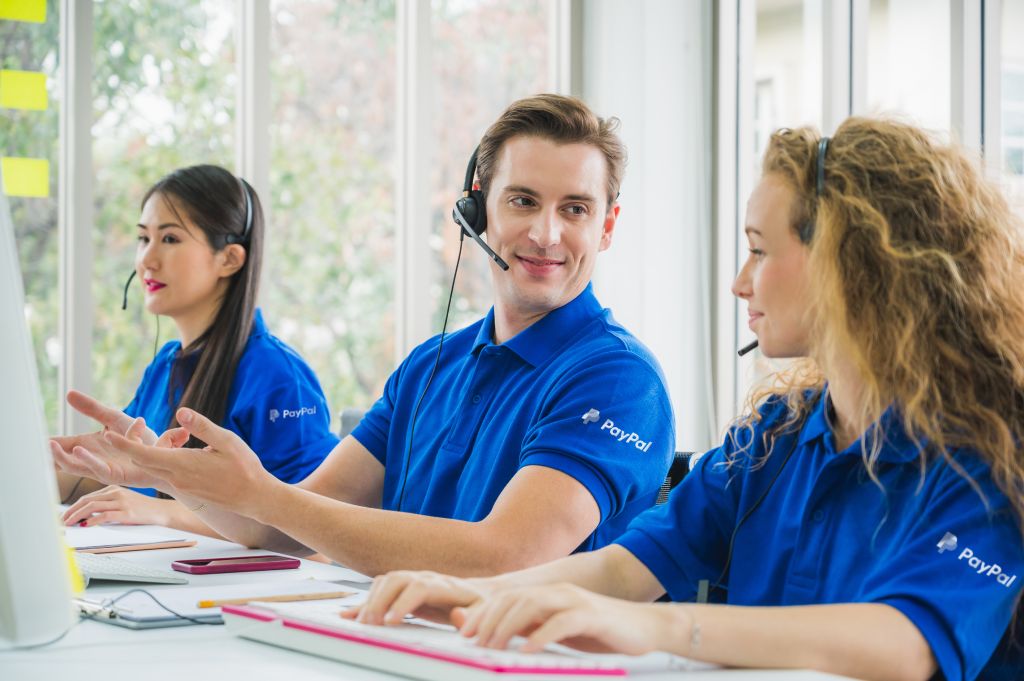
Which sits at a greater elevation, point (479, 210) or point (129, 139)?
point (129, 139)

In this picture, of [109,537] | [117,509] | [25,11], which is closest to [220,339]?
[117,509]

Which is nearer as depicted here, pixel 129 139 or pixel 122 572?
pixel 122 572

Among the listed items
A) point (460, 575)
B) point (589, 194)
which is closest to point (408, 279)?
point (589, 194)

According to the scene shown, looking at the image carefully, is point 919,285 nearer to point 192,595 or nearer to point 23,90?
point 192,595

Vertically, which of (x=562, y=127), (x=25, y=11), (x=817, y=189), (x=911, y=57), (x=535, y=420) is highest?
(x=25, y=11)

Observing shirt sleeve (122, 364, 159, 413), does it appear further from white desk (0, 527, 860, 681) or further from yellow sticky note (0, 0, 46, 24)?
white desk (0, 527, 860, 681)

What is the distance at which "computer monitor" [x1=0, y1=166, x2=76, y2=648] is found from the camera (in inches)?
33.3

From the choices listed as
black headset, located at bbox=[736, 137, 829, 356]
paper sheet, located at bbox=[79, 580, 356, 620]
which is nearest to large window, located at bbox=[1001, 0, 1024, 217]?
black headset, located at bbox=[736, 137, 829, 356]

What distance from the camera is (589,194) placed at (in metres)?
1.86

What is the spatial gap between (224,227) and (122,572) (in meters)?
1.24

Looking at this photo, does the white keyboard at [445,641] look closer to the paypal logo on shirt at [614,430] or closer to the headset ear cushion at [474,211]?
the paypal logo on shirt at [614,430]

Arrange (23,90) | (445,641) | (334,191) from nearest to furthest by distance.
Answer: (445,641), (23,90), (334,191)

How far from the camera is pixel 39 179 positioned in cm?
330

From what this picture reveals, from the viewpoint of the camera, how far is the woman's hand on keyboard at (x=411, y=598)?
1.02 meters
